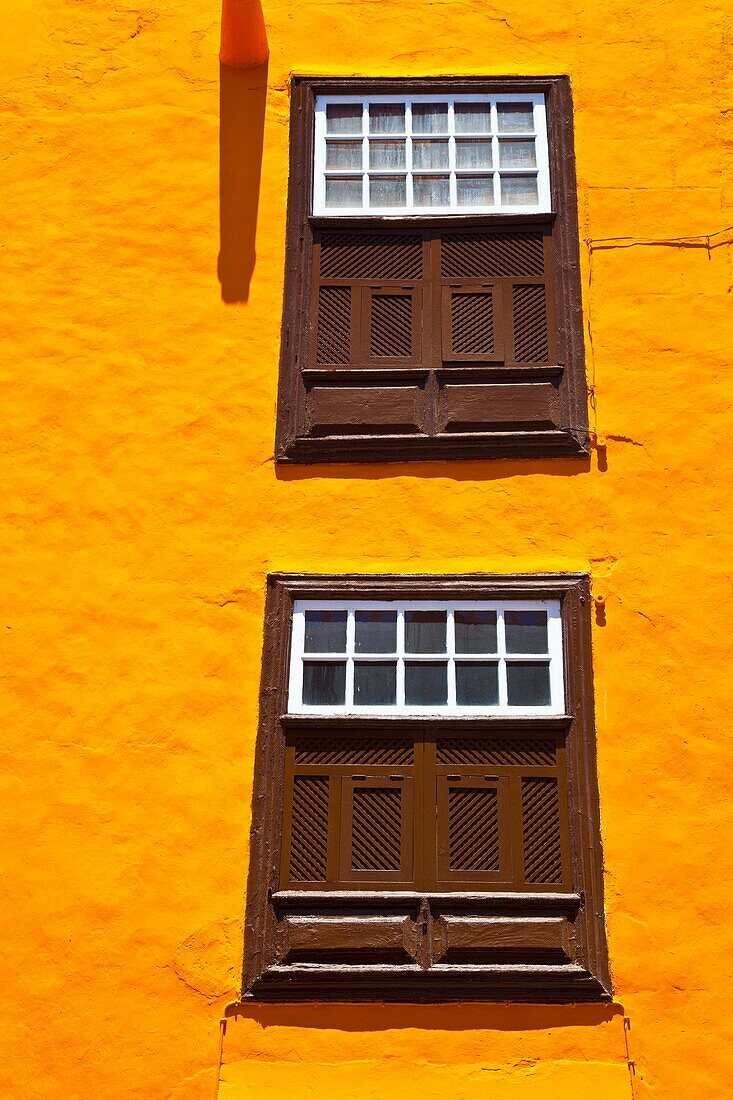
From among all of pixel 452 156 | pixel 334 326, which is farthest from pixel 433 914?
pixel 452 156

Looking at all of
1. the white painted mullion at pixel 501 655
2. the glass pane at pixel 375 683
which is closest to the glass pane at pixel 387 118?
the white painted mullion at pixel 501 655

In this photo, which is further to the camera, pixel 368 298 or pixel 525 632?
pixel 368 298

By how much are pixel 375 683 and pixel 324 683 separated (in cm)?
29

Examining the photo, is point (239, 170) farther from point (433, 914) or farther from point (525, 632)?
point (433, 914)

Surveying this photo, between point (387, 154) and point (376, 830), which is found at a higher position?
point (387, 154)

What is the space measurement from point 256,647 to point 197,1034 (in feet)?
6.62

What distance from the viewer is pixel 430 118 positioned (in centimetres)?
786

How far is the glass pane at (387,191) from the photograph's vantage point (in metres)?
7.64

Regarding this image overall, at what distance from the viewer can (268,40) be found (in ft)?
26.5

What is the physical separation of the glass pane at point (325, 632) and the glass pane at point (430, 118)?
135 inches

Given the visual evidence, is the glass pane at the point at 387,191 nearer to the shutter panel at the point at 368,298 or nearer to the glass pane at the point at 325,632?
the shutter panel at the point at 368,298

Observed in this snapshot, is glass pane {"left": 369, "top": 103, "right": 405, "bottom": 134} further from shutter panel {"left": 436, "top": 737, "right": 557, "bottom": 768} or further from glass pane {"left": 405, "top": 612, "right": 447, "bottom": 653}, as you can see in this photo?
shutter panel {"left": 436, "top": 737, "right": 557, "bottom": 768}

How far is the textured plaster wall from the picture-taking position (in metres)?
5.88

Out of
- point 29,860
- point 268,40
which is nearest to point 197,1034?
point 29,860
